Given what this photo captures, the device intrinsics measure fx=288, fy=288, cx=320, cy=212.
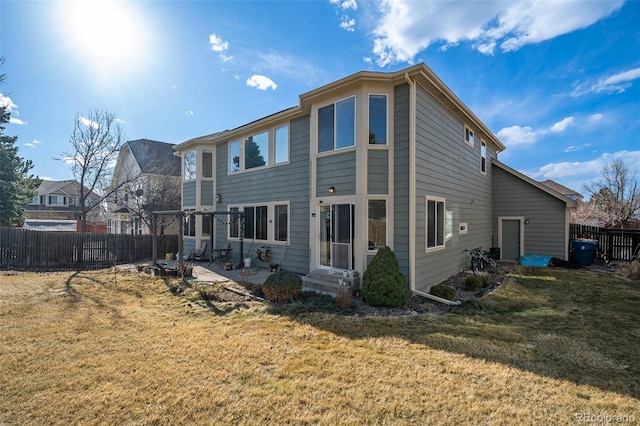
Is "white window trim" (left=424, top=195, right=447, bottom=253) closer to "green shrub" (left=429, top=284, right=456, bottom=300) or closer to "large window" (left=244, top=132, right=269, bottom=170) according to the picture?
"green shrub" (left=429, top=284, right=456, bottom=300)

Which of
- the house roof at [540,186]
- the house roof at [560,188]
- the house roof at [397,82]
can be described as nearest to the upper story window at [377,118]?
the house roof at [397,82]

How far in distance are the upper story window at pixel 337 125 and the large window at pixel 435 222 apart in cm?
285

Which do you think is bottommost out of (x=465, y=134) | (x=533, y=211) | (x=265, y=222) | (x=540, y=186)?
(x=265, y=222)

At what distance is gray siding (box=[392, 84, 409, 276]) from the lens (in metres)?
7.30

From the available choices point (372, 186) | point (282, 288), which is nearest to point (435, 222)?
point (372, 186)

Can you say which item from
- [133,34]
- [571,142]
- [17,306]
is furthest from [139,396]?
[571,142]

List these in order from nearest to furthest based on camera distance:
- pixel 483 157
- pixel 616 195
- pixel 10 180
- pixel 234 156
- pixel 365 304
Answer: pixel 365 304 < pixel 234 156 < pixel 483 157 < pixel 10 180 < pixel 616 195

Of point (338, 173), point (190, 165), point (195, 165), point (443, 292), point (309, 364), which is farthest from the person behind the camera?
point (190, 165)

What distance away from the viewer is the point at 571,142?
81.3ft

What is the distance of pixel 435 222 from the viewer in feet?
27.8

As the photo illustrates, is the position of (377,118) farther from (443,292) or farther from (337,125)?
(443,292)

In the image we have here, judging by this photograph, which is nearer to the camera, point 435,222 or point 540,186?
point 435,222

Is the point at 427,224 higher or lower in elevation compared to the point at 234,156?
lower

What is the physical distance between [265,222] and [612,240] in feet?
49.8
